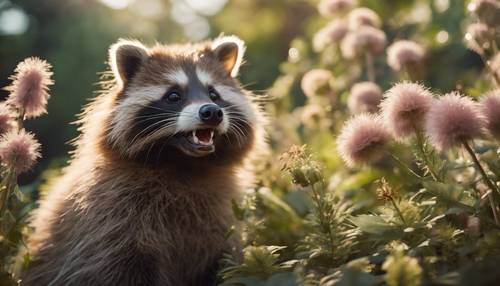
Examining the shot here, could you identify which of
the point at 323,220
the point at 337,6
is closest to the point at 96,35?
the point at 337,6

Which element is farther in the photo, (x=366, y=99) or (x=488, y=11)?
(x=366, y=99)

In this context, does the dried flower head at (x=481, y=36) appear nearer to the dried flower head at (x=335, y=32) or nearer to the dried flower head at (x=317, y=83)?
the dried flower head at (x=335, y=32)

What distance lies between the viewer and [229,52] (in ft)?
15.3

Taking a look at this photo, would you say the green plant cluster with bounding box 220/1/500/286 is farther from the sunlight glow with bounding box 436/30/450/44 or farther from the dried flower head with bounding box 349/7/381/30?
the dried flower head with bounding box 349/7/381/30

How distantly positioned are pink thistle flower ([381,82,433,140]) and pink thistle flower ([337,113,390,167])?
2.1 inches

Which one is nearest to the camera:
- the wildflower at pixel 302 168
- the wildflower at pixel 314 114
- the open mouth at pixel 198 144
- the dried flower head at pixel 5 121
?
the wildflower at pixel 302 168

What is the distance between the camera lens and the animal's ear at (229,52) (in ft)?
15.0

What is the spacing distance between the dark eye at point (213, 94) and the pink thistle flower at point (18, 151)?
57.1 inches

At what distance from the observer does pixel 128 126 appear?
3.88 meters

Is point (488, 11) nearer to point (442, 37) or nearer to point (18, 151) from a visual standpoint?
point (442, 37)

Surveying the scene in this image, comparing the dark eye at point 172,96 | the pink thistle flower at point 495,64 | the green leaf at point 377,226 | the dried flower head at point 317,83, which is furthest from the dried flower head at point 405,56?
the green leaf at point 377,226

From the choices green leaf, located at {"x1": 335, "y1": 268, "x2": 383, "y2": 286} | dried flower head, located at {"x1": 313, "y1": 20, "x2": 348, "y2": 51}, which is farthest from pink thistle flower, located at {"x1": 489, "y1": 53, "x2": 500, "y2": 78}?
green leaf, located at {"x1": 335, "y1": 268, "x2": 383, "y2": 286}

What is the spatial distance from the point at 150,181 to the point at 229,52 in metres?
1.33

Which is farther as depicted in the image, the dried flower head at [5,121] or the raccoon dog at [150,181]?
the raccoon dog at [150,181]
